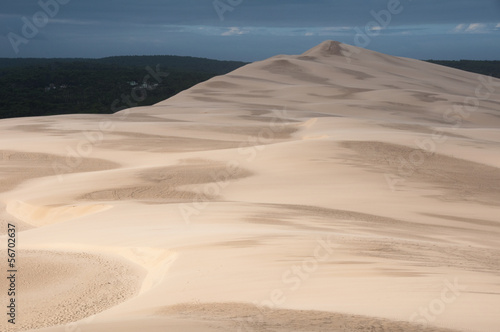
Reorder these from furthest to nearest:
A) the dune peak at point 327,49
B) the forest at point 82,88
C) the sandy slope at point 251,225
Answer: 1. the forest at point 82,88
2. the dune peak at point 327,49
3. the sandy slope at point 251,225

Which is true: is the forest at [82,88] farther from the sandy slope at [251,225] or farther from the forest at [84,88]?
the sandy slope at [251,225]

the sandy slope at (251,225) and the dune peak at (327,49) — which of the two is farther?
the dune peak at (327,49)

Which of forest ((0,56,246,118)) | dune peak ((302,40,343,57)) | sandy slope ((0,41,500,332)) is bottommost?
forest ((0,56,246,118))

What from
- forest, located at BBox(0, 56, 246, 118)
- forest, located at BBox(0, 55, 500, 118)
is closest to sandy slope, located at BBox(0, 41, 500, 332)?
forest, located at BBox(0, 55, 500, 118)

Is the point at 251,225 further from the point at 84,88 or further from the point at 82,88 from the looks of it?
the point at 82,88

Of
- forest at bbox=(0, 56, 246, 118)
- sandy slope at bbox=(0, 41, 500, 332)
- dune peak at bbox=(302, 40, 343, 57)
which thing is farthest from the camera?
forest at bbox=(0, 56, 246, 118)

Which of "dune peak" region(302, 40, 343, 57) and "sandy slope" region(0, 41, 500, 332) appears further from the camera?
"dune peak" region(302, 40, 343, 57)

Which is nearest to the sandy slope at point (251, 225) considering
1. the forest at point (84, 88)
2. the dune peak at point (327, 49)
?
the dune peak at point (327, 49)

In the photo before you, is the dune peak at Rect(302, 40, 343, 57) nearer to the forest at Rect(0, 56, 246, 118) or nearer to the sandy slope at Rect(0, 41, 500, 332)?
the forest at Rect(0, 56, 246, 118)

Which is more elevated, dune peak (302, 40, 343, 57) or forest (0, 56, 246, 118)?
dune peak (302, 40, 343, 57)
